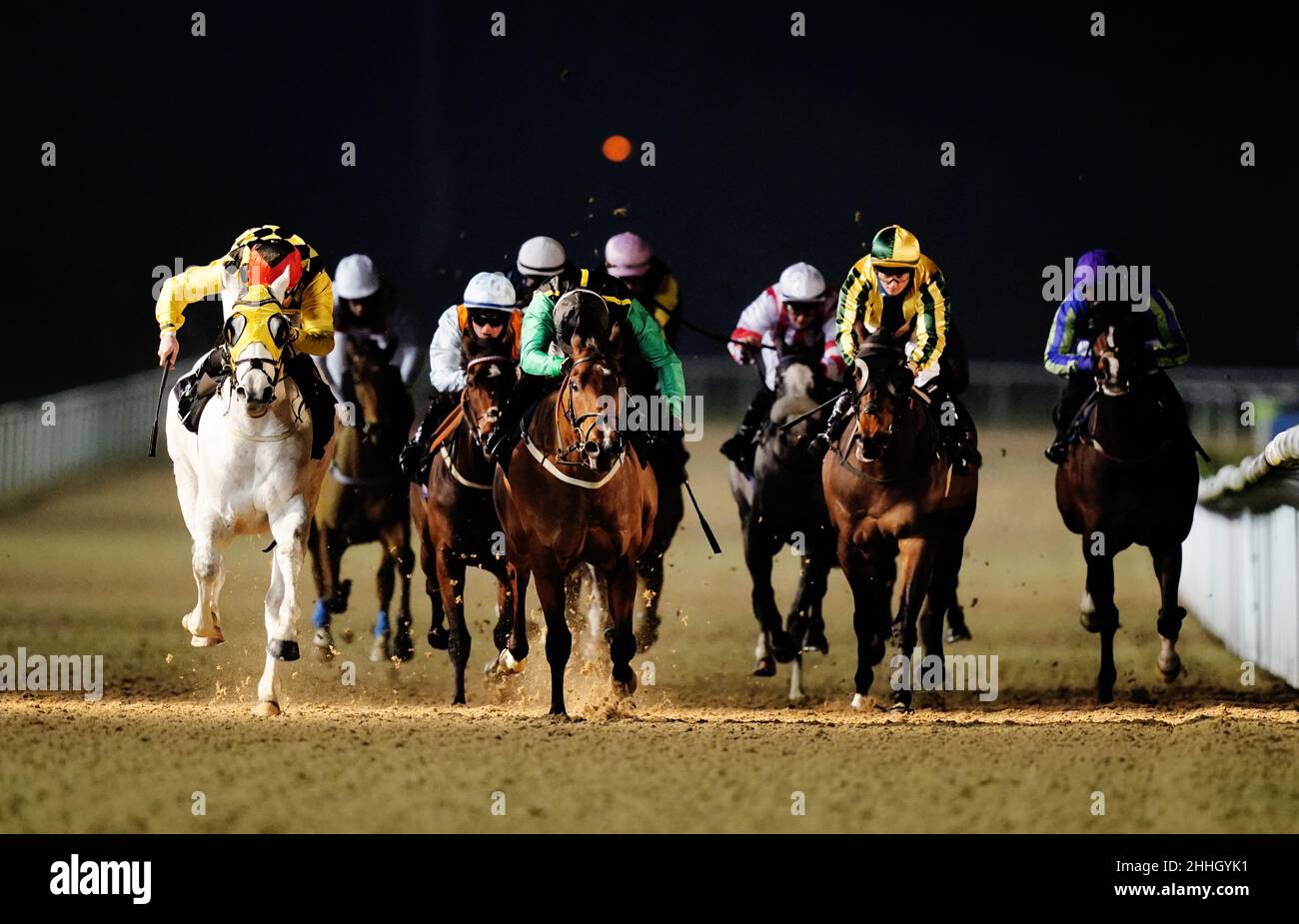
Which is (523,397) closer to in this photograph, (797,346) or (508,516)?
(508,516)

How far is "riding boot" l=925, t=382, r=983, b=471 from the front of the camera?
887 cm

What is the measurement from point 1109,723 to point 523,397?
251 centimetres

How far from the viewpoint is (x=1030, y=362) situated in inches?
912

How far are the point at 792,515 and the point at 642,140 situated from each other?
11265 mm

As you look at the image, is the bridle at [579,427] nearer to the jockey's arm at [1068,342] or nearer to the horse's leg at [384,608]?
the jockey's arm at [1068,342]

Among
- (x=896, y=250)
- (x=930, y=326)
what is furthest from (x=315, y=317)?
(x=930, y=326)

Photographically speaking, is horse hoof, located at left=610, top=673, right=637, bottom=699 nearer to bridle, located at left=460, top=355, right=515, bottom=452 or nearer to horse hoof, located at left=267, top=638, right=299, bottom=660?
bridle, located at left=460, top=355, right=515, bottom=452

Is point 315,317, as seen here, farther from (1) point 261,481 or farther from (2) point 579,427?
(2) point 579,427

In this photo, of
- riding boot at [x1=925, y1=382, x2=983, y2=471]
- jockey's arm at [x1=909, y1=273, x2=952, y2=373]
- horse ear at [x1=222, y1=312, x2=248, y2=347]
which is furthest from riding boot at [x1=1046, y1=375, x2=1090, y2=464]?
horse ear at [x1=222, y1=312, x2=248, y2=347]

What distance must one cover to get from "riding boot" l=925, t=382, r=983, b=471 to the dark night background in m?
11.4

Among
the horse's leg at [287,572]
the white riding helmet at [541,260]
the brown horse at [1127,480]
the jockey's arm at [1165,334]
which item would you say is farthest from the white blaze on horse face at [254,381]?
the jockey's arm at [1165,334]

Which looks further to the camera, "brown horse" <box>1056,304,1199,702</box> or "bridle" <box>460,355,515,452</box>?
"brown horse" <box>1056,304,1199,702</box>

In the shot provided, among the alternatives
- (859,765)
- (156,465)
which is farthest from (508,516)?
(156,465)

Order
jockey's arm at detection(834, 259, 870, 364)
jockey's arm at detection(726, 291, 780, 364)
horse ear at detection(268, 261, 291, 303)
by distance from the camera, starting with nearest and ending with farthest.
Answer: horse ear at detection(268, 261, 291, 303), jockey's arm at detection(834, 259, 870, 364), jockey's arm at detection(726, 291, 780, 364)
